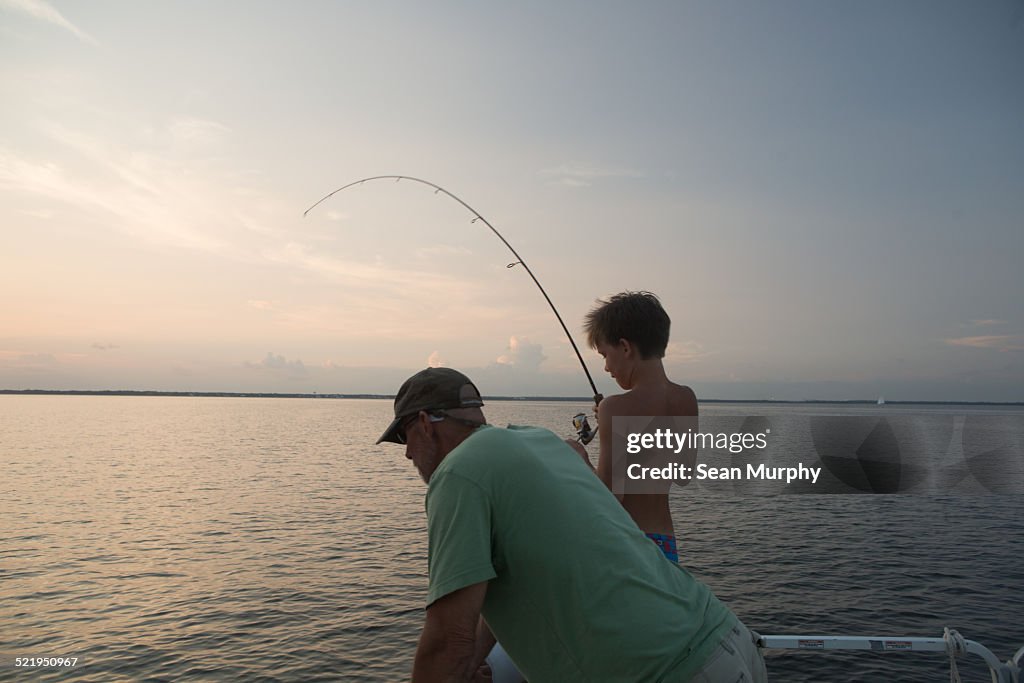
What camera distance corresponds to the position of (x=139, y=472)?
3091 centimetres

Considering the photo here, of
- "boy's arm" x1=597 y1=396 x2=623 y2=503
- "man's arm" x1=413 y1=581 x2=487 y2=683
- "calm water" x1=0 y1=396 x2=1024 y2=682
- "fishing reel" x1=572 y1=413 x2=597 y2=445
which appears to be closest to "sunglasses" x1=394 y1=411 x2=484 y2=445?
"man's arm" x1=413 y1=581 x2=487 y2=683

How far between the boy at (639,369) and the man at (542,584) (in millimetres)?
1488

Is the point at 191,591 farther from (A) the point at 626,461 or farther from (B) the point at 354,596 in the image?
(A) the point at 626,461

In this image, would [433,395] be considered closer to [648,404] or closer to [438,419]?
[438,419]

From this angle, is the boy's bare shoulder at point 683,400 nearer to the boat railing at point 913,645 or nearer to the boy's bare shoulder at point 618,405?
the boy's bare shoulder at point 618,405

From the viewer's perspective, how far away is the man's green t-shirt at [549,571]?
1.51m

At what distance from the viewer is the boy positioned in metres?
3.16

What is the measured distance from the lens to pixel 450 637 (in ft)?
5.03

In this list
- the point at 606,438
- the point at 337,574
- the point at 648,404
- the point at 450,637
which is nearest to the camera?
the point at 450,637

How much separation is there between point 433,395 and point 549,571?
628 millimetres

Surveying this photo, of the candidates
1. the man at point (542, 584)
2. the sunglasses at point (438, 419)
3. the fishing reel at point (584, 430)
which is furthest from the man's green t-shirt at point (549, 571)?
the fishing reel at point (584, 430)

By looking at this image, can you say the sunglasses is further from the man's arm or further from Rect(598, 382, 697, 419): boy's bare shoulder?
Rect(598, 382, 697, 419): boy's bare shoulder

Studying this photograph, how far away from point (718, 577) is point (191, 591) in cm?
1021

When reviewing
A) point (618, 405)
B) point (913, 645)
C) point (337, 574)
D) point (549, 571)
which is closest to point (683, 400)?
point (618, 405)
